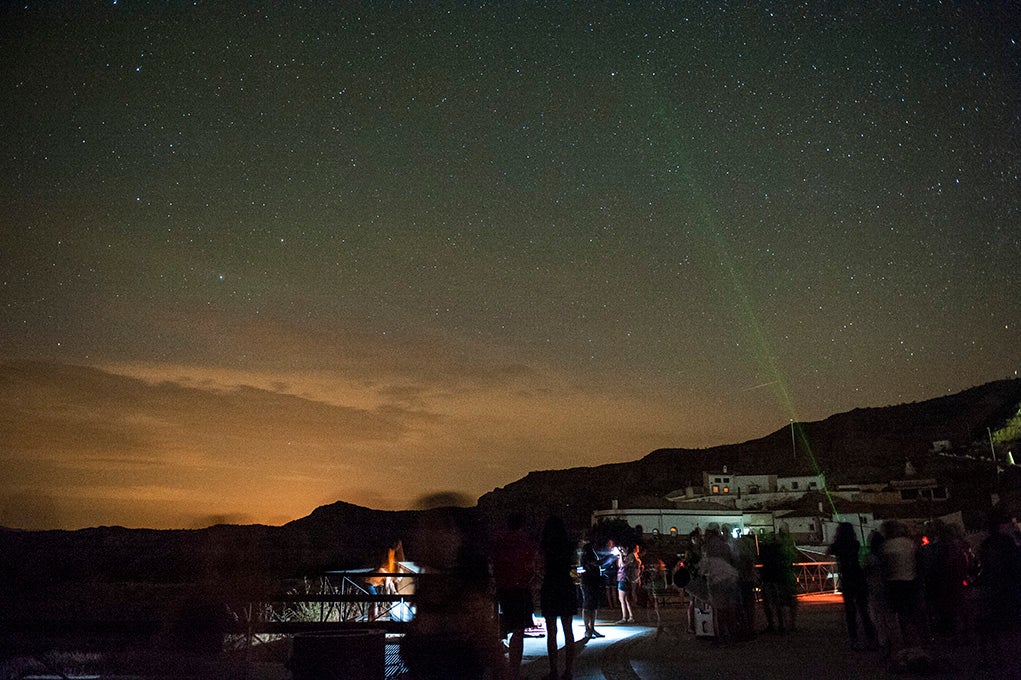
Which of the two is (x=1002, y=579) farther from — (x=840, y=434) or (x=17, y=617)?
(x=840, y=434)

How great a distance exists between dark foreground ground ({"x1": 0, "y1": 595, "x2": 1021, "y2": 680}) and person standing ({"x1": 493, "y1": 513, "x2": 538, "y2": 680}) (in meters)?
0.84

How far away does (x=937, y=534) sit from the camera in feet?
31.2

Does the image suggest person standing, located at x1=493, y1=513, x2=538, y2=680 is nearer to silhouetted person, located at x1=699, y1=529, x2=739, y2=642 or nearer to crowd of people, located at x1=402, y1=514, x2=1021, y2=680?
crowd of people, located at x1=402, y1=514, x2=1021, y2=680

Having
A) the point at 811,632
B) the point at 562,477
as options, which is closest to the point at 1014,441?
the point at 811,632

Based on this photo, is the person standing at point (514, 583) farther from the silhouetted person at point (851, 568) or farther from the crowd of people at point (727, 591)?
the silhouetted person at point (851, 568)

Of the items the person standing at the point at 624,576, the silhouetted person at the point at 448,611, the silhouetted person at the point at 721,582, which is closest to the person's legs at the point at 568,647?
the silhouetted person at the point at 448,611

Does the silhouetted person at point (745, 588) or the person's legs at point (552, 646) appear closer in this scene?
the person's legs at point (552, 646)

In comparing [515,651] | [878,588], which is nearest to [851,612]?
[878,588]

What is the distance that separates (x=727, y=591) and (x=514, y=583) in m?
4.26

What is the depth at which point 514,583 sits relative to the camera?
704cm

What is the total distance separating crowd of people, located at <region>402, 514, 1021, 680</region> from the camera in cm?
644

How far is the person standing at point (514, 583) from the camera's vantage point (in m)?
6.98

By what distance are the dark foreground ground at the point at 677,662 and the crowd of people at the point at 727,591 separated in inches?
8.7

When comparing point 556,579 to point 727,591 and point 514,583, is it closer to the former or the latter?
point 514,583
